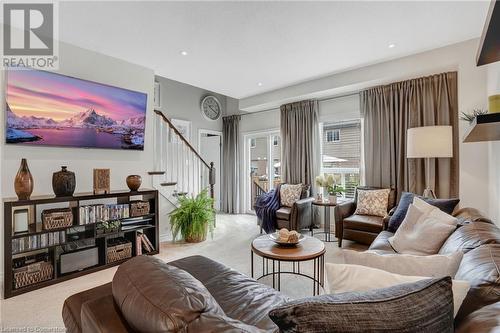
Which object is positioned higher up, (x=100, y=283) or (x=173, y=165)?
(x=173, y=165)

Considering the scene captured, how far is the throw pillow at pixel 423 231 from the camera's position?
1.91 m

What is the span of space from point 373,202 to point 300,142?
71.4 inches

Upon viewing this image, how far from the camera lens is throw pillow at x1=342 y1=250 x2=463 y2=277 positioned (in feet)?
3.57

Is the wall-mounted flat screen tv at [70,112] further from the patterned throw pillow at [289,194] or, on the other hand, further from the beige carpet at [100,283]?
the patterned throw pillow at [289,194]

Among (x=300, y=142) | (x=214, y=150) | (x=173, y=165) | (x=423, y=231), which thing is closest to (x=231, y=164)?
(x=214, y=150)

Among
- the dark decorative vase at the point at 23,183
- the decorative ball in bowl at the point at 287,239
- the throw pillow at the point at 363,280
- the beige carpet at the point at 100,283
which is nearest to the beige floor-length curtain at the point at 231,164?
the beige carpet at the point at 100,283

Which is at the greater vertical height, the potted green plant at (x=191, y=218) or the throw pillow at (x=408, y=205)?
the throw pillow at (x=408, y=205)

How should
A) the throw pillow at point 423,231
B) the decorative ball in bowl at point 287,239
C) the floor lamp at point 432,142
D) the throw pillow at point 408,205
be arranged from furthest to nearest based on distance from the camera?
1. the floor lamp at point 432,142
2. the throw pillow at point 408,205
3. the decorative ball in bowl at point 287,239
4. the throw pillow at point 423,231

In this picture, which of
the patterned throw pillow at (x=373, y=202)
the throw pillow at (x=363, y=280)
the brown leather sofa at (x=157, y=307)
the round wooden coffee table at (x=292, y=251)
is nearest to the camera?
the brown leather sofa at (x=157, y=307)

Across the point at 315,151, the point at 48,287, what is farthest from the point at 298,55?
the point at 48,287

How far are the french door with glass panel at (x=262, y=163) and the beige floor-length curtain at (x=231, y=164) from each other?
26 cm

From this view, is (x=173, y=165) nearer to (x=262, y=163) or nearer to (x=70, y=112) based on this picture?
(x=70, y=112)

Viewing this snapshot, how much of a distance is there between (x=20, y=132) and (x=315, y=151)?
13.9 feet

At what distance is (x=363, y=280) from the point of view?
0.93m
